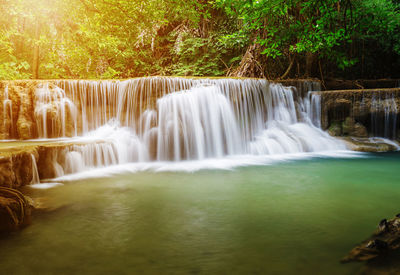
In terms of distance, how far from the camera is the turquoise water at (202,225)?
2.88 meters

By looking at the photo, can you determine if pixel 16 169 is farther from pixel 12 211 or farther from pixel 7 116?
pixel 7 116

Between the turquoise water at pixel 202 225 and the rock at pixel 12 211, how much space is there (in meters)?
0.19

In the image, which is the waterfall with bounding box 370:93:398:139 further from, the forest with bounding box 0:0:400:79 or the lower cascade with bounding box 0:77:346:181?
the forest with bounding box 0:0:400:79

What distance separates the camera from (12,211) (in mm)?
3758

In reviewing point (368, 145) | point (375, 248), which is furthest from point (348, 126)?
point (375, 248)

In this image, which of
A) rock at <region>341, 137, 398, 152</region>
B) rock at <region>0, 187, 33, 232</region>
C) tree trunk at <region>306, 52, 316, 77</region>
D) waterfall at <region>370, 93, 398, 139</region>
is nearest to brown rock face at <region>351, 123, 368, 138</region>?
rock at <region>341, 137, 398, 152</region>

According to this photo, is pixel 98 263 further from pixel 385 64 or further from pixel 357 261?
pixel 385 64

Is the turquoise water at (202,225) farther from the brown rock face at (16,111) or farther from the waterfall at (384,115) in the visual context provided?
the waterfall at (384,115)

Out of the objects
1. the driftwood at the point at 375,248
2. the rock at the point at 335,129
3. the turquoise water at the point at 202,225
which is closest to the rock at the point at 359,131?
the rock at the point at 335,129

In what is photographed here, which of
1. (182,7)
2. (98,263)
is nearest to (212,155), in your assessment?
(182,7)

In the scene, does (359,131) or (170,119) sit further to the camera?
(359,131)

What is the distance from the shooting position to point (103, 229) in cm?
380

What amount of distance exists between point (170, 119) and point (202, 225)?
6187 mm

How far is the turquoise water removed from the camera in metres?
2.88
